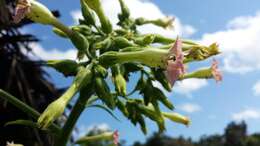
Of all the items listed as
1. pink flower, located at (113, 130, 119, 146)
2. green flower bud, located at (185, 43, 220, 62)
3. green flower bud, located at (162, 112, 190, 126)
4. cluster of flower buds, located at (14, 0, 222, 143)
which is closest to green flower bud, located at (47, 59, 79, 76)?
cluster of flower buds, located at (14, 0, 222, 143)

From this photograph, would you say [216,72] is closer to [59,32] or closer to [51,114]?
[59,32]

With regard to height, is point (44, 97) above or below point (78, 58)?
below

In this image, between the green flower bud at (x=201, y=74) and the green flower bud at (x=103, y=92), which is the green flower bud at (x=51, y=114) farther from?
the green flower bud at (x=201, y=74)

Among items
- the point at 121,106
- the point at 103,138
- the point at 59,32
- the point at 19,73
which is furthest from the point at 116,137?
the point at 19,73

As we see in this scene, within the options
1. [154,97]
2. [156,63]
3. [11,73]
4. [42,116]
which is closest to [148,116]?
[154,97]

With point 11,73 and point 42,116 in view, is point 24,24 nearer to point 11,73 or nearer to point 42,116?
point 11,73

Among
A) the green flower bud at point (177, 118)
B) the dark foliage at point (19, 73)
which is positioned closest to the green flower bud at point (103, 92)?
the green flower bud at point (177, 118)
